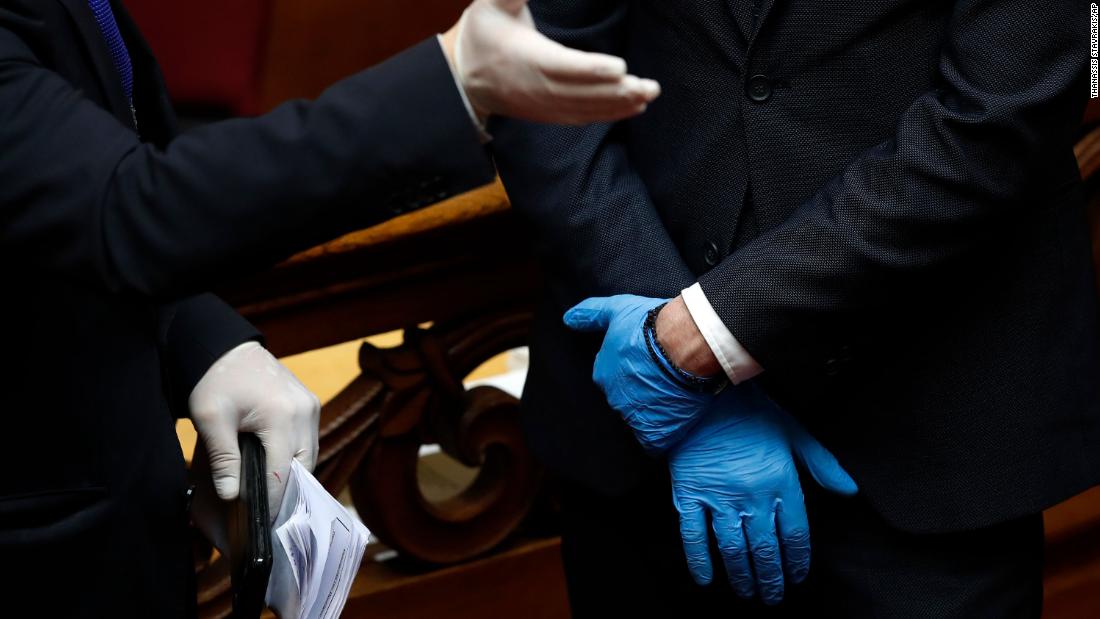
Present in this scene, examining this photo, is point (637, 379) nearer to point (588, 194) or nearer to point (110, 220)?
point (588, 194)

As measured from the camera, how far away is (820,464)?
1.25 meters

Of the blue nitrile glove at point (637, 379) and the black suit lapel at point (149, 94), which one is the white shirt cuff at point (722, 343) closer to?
the blue nitrile glove at point (637, 379)

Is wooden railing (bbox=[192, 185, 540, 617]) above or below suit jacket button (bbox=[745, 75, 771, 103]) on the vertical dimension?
below

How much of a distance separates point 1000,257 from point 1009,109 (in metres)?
0.17

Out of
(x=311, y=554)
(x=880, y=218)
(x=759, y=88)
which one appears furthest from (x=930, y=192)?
(x=311, y=554)

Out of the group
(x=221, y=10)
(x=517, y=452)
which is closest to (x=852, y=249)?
(x=517, y=452)

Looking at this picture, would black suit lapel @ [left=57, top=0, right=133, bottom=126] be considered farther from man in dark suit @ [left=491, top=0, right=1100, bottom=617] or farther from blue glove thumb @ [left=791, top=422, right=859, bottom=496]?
blue glove thumb @ [left=791, top=422, right=859, bottom=496]

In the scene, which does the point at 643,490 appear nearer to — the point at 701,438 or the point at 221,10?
the point at 701,438

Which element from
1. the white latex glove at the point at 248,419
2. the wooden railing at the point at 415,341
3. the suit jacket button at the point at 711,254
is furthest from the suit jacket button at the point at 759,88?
the wooden railing at the point at 415,341

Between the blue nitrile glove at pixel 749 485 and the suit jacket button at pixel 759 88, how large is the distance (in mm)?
285

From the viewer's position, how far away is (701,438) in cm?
127

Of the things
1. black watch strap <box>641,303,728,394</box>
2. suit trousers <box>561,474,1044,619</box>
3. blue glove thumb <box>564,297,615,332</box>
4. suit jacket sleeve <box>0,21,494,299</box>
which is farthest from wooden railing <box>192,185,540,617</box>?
suit jacket sleeve <box>0,21,494,299</box>

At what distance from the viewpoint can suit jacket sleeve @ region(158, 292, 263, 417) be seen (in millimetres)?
1216

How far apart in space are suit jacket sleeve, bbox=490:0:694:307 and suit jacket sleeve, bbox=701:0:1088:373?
117 millimetres
